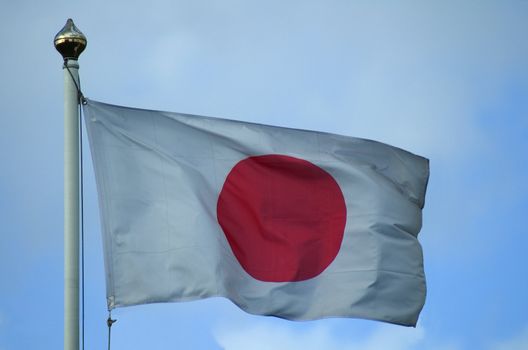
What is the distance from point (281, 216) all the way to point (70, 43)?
3672 millimetres

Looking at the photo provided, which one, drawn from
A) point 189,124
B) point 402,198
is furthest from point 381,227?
point 189,124

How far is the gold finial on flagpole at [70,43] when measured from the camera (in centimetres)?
1400

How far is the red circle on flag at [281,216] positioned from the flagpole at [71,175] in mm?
2286

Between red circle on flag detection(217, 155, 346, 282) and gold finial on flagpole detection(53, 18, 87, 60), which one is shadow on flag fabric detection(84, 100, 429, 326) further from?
gold finial on flagpole detection(53, 18, 87, 60)

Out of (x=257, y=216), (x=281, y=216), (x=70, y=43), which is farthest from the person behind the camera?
(x=281, y=216)

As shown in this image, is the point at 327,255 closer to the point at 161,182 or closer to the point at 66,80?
the point at 161,182

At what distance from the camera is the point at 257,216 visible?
1529 centimetres

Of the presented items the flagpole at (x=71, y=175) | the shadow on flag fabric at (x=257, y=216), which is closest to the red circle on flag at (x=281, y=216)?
the shadow on flag fabric at (x=257, y=216)

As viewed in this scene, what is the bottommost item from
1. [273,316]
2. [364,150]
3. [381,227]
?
[273,316]

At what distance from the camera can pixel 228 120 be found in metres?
15.3

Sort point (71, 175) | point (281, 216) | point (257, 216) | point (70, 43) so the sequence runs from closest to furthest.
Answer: point (71, 175) → point (70, 43) → point (257, 216) → point (281, 216)

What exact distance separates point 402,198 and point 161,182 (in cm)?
379

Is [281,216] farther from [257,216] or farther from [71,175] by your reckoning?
[71,175]

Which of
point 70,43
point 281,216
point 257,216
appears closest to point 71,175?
point 70,43
